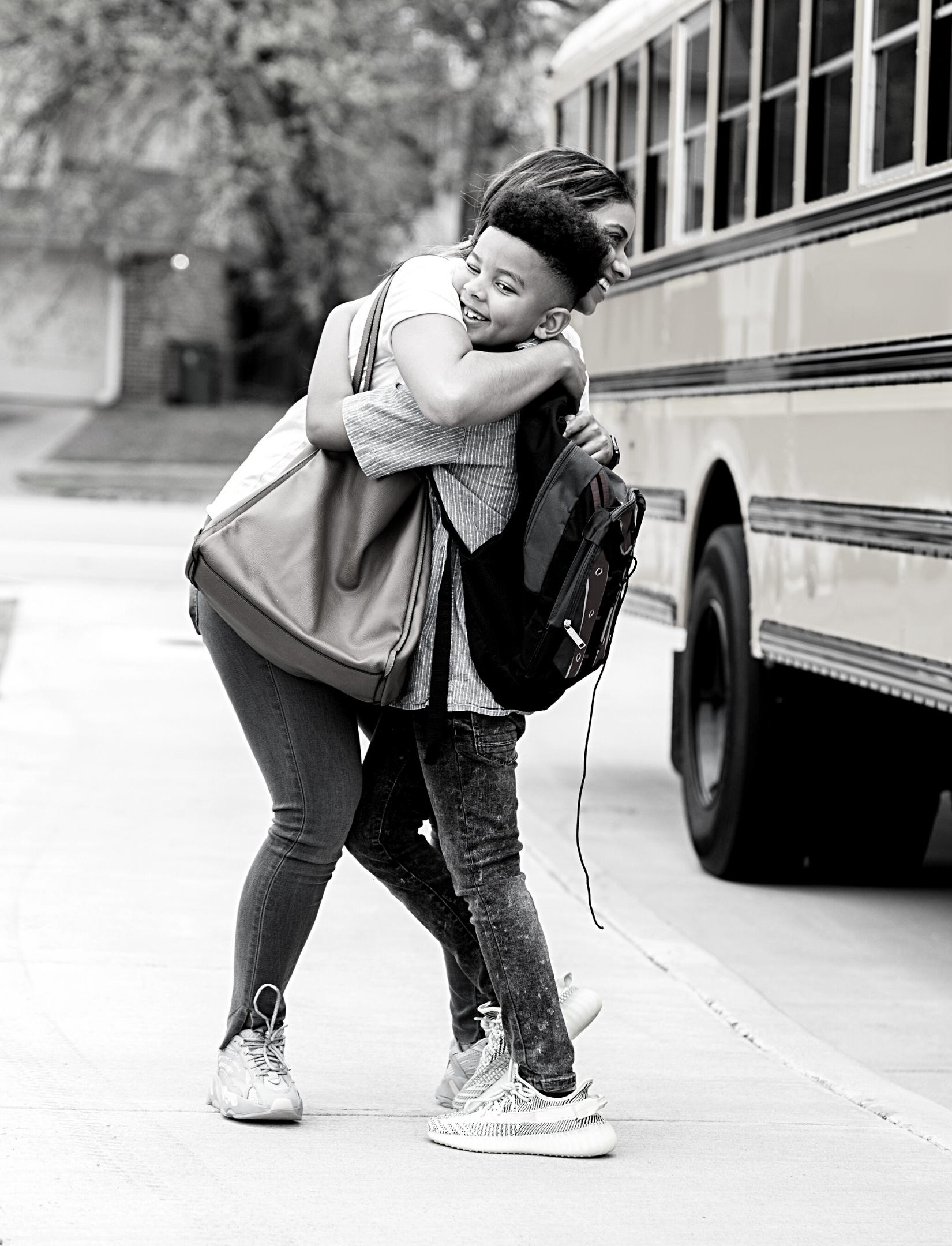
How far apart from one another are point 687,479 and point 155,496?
19.4 meters

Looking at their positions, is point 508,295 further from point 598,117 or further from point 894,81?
point 598,117

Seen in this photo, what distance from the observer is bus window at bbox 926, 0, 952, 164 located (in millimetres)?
5684

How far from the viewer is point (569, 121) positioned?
1031 cm

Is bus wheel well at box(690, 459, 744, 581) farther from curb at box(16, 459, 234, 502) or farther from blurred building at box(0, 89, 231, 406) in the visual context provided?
blurred building at box(0, 89, 231, 406)

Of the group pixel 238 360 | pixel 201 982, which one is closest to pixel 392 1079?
pixel 201 982

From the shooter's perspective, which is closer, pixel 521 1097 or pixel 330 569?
pixel 330 569

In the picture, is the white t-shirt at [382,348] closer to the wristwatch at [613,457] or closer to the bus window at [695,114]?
the wristwatch at [613,457]

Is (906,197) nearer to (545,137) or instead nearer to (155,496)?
(545,137)

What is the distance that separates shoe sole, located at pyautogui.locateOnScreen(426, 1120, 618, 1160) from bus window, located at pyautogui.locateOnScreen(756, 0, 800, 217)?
3903 mm

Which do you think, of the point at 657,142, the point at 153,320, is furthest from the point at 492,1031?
the point at 153,320

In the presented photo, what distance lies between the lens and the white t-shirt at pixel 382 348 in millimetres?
3805

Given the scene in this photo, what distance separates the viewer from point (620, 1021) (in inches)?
205

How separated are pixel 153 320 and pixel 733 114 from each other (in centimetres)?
2840

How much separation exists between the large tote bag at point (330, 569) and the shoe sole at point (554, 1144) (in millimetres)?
839
